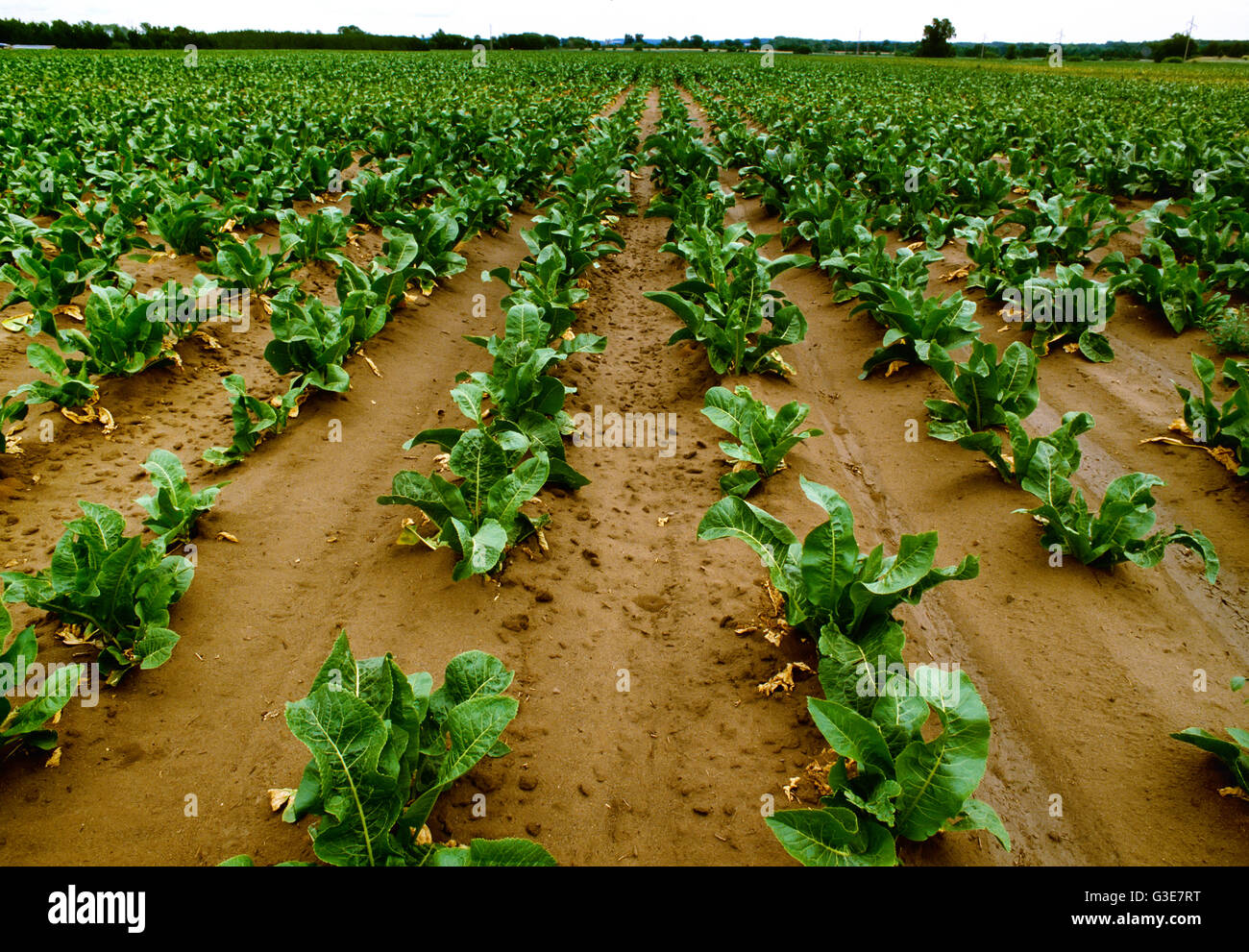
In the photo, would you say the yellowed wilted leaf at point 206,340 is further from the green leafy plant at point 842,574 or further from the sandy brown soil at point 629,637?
the green leafy plant at point 842,574

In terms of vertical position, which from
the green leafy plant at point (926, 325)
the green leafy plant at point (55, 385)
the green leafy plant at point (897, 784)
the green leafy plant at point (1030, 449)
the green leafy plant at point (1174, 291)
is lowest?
the green leafy plant at point (897, 784)

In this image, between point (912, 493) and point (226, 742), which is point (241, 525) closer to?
point (226, 742)

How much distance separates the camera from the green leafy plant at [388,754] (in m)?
1.85

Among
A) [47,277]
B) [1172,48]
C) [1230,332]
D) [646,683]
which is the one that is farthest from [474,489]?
[1172,48]

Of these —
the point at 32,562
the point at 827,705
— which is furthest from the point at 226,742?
the point at 827,705

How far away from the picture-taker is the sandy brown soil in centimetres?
228

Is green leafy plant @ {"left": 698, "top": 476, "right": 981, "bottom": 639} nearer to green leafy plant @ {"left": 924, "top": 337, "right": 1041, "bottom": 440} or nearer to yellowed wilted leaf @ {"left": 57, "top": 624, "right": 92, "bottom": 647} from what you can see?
green leafy plant @ {"left": 924, "top": 337, "right": 1041, "bottom": 440}

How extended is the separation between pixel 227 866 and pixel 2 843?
0.88m

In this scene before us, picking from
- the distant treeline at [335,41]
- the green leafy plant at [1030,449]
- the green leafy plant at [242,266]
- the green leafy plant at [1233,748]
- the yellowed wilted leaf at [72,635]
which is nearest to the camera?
the green leafy plant at [1233,748]

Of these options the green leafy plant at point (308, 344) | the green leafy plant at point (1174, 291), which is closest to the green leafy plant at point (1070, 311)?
the green leafy plant at point (1174, 291)

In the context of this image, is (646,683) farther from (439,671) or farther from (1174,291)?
(1174,291)

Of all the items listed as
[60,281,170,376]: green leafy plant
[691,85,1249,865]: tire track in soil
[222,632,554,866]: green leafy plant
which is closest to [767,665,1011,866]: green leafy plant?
[691,85,1249,865]: tire track in soil

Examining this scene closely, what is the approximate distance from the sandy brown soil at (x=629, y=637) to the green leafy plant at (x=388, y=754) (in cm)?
27

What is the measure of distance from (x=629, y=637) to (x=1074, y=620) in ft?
6.42
